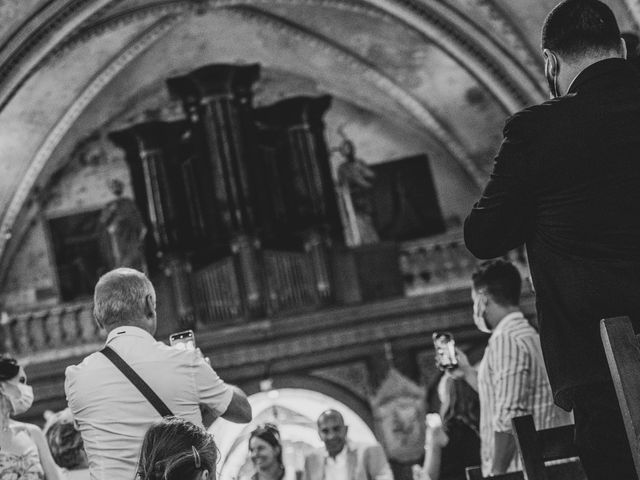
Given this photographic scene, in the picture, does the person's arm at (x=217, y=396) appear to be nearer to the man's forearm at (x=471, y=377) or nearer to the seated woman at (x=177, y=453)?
the seated woman at (x=177, y=453)

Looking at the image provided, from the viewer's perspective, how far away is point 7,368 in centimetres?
475

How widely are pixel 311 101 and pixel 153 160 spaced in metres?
2.00

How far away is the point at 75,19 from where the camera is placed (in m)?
12.8

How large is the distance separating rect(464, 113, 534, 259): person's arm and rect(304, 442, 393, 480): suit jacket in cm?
426

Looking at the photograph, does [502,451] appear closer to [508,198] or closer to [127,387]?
[127,387]

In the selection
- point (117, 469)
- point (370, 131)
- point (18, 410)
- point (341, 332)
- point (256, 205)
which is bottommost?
point (117, 469)

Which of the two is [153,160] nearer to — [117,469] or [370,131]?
[370,131]

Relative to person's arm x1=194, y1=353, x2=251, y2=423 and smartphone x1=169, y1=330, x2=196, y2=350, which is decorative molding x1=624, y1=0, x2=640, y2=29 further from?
person's arm x1=194, y1=353, x2=251, y2=423

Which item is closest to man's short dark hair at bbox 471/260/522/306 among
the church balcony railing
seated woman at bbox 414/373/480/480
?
seated woman at bbox 414/373/480/480

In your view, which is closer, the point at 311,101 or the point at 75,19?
the point at 75,19

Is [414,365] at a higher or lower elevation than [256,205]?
lower

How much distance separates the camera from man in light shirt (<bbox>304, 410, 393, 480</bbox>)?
279 inches

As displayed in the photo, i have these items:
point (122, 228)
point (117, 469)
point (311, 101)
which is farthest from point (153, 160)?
point (117, 469)

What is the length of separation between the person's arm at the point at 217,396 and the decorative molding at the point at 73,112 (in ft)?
36.0
